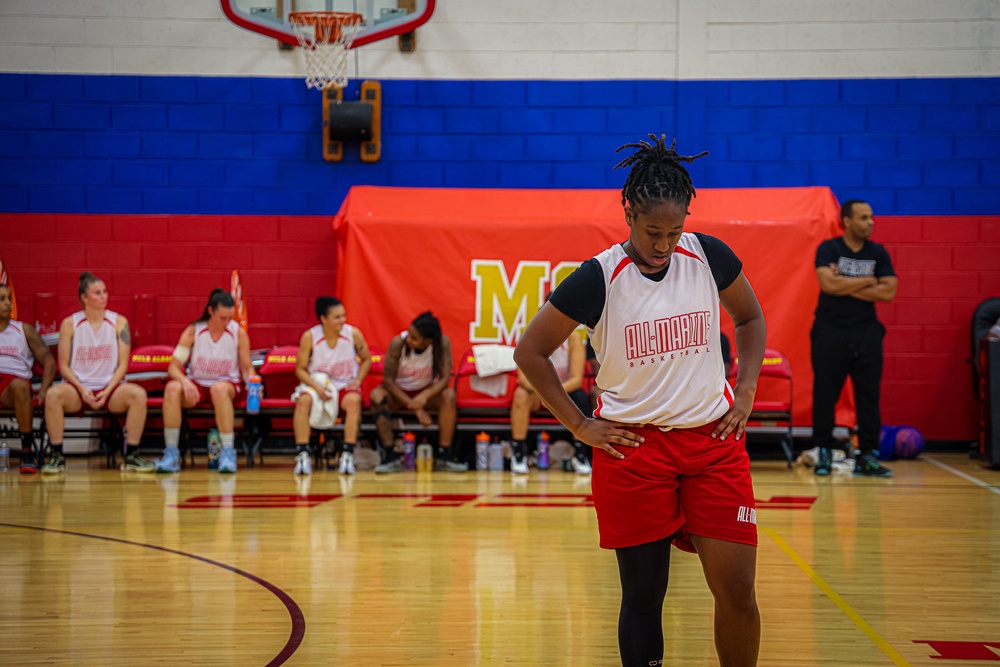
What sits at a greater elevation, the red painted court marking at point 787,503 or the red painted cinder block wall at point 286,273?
the red painted cinder block wall at point 286,273

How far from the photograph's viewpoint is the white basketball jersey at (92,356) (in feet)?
29.6

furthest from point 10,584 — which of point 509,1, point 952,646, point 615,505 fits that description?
point 509,1

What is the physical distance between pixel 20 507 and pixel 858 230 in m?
6.10

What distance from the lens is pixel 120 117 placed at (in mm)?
10445

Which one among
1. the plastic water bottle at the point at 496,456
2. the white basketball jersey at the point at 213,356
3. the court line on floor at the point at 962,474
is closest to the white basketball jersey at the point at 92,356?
the white basketball jersey at the point at 213,356

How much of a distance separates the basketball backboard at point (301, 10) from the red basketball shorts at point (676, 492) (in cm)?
755

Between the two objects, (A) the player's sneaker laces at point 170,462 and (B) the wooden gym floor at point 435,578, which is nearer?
(B) the wooden gym floor at point 435,578

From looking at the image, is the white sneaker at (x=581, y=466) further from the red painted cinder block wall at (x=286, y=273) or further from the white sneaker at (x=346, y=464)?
the red painted cinder block wall at (x=286, y=273)

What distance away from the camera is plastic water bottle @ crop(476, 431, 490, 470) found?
9.10 metres

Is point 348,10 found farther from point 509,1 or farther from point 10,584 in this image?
point 10,584

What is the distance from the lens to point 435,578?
495 centimetres

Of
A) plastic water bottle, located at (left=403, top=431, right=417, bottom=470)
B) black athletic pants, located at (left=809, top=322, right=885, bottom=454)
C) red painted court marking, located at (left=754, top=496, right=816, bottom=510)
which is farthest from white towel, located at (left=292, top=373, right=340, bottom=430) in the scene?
black athletic pants, located at (left=809, top=322, right=885, bottom=454)

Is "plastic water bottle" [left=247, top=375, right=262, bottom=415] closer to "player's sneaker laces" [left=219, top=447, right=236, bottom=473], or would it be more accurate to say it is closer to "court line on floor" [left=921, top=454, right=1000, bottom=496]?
"player's sneaker laces" [left=219, top=447, right=236, bottom=473]

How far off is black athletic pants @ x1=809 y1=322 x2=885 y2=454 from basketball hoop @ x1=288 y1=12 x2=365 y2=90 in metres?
4.73
